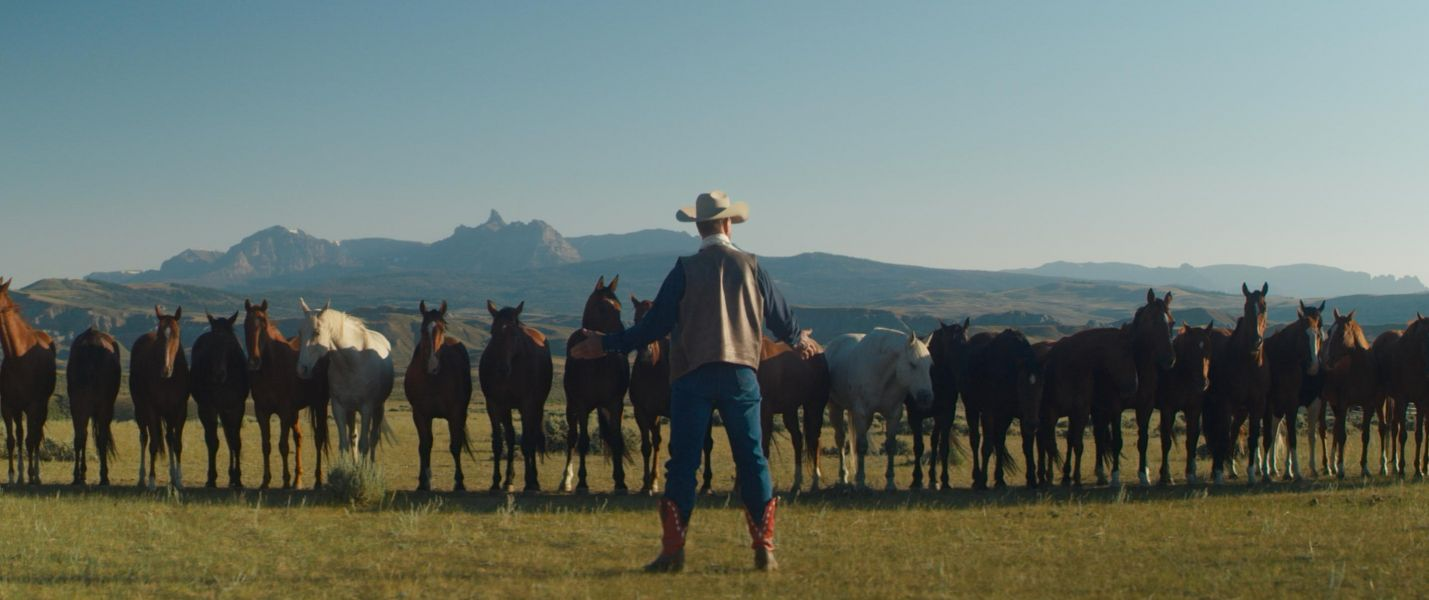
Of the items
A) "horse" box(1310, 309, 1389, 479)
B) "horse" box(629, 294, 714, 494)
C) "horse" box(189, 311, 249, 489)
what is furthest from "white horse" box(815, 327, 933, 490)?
"horse" box(189, 311, 249, 489)

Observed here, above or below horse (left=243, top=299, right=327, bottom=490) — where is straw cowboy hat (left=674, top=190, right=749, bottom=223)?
above

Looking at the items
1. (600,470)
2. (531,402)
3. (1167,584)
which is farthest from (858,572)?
(600,470)

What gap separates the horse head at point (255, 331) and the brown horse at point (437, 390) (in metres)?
1.73

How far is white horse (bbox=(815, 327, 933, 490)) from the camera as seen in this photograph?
1384 cm

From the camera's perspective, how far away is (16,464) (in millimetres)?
17172

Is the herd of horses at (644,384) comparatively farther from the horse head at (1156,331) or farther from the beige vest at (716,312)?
the beige vest at (716,312)

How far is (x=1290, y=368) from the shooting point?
1498 cm

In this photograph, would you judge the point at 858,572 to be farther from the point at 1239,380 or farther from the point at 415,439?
the point at 415,439

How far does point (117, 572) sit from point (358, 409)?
686cm

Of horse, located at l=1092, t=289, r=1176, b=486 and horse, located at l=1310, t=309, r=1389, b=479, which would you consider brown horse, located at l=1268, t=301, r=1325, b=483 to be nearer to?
horse, located at l=1310, t=309, r=1389, b=479

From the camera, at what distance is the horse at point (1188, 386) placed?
567 inches

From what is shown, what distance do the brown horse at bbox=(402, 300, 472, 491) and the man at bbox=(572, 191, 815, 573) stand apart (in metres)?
6.27

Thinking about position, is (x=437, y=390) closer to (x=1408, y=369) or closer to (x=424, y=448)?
(x=424, y=448)

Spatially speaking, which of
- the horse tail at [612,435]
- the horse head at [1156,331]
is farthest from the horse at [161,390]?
the horse head at [1156,331]
